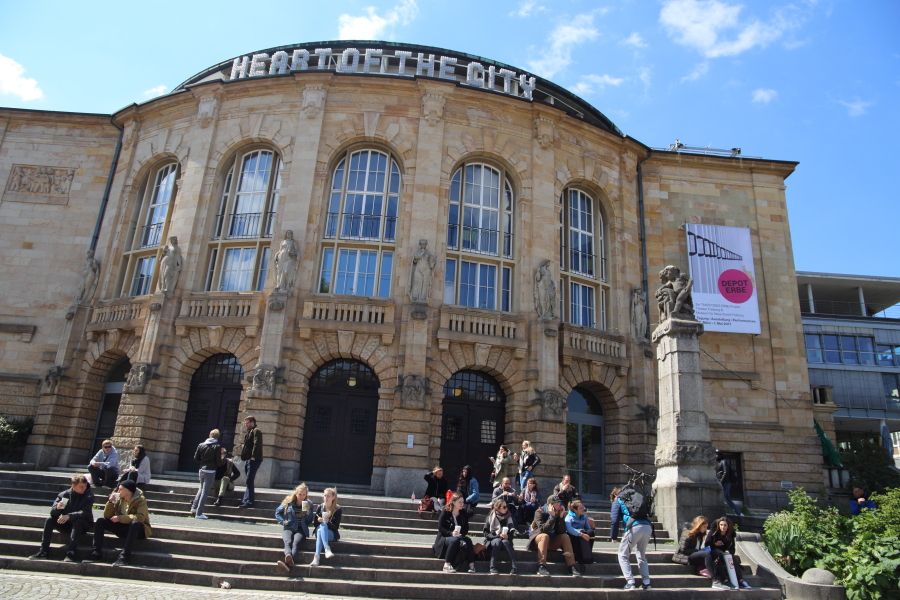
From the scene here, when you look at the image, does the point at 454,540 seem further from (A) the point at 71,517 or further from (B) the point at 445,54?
(B) the point at 445,54

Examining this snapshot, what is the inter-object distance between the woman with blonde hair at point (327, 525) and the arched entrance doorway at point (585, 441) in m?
13.7

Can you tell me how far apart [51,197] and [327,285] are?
14.6 m

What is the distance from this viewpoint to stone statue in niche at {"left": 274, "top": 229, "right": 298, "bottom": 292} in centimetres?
2170

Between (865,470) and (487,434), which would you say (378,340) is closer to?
(487,434)

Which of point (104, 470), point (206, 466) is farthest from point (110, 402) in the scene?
point (206, 466)

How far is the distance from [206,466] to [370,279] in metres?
10.6

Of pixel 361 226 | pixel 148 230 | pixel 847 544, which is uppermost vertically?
pixel 148 230

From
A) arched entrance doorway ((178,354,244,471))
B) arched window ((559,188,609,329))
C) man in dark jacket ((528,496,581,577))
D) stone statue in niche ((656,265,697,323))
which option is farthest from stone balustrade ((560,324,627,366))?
arched entrance doorway ((178,354,244,471))

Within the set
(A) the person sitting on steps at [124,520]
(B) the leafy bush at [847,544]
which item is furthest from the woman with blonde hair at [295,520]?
(B) the leafy bush at [847,544]

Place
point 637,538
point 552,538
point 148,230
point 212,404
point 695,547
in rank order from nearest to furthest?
point 637,538 → point 552,538 → point 695,547 → point 212,404 → point 148,230

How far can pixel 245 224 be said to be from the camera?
24344mm

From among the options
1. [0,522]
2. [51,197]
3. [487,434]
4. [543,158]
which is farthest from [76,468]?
[543,158]

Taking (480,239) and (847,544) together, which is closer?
(847,544)

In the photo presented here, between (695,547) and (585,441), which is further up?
(585,441)
